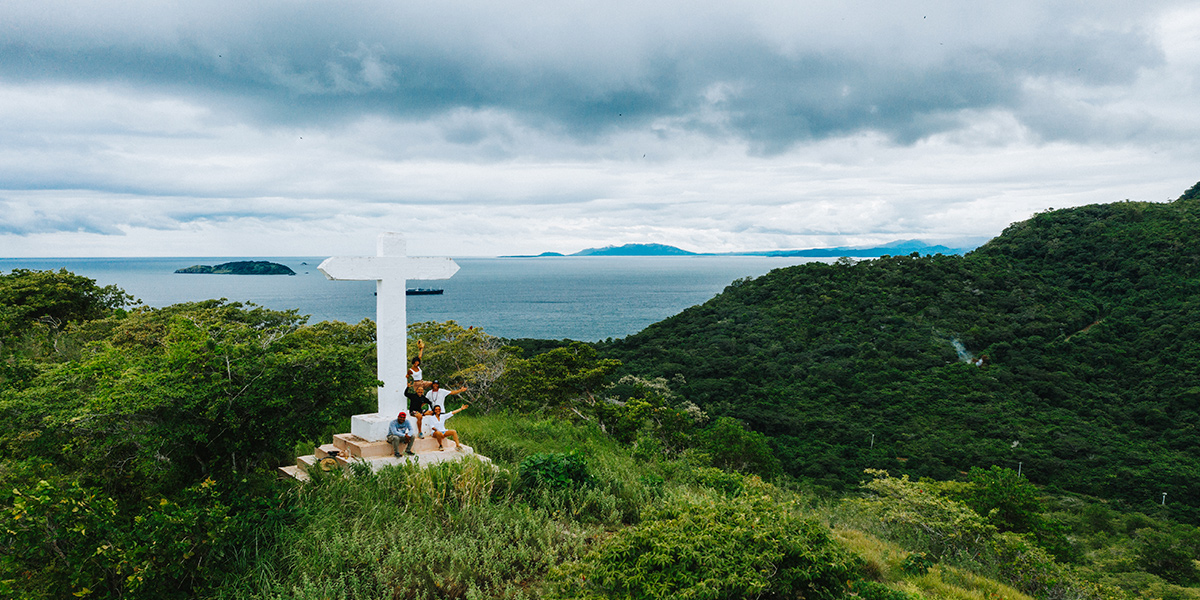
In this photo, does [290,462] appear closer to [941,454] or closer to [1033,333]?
[941,454]

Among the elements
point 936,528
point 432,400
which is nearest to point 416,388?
point 432,400

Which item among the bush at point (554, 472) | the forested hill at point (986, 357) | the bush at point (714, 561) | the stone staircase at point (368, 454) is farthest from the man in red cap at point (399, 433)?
the forested hill at point (986, 357)

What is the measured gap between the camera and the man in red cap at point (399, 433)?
662 centimetres

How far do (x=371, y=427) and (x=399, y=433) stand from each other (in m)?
0.37

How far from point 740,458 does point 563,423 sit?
10873 millimetres

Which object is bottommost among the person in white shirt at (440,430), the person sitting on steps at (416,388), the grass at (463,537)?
the grass at (463,537)

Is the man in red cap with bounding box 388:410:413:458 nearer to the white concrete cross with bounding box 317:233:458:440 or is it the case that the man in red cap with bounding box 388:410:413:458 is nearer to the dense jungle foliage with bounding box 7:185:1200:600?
the white concrete cross with bounding box 317:233:458:440

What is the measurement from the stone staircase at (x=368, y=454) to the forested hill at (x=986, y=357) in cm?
2849

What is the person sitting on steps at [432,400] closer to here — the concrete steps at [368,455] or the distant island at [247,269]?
the concrete steps at [368,455]

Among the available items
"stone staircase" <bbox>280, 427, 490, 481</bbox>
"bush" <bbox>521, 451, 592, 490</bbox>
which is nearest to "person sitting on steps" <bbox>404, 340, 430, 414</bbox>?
"stone staircase" <bbox>280, 427, 490, 481</bbox>

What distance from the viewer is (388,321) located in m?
7.03

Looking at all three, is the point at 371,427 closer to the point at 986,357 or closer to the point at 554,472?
the point at 554,472

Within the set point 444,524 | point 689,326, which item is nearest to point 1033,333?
point 689,326

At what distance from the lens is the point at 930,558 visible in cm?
737
